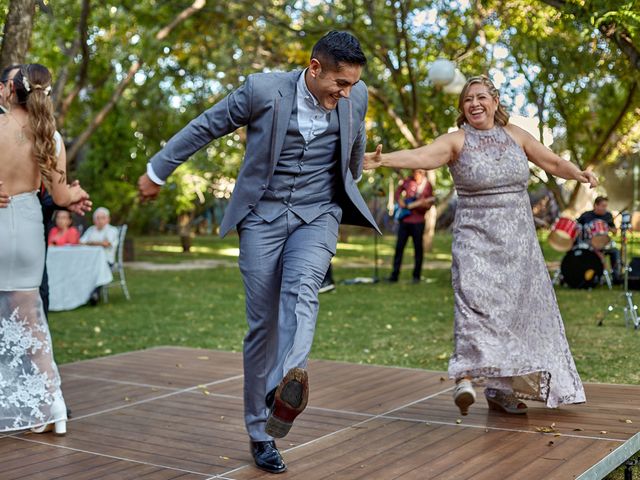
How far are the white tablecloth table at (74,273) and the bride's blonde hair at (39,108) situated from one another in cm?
770

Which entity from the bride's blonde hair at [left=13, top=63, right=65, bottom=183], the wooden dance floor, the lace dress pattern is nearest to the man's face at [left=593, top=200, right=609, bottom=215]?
the wooden dance floor

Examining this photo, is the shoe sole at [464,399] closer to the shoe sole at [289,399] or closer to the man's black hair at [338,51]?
the shoe sole at [289,399]

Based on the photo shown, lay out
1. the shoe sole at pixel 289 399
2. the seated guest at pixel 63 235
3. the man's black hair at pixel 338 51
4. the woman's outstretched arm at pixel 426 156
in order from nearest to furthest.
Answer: the shoe sole at pixel 289 399
the man's black hair at pixel 338 51
the woman's outstretched arm at pixel 426 156
the seated guest at pixel 63 235

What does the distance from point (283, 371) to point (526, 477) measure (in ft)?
4.04

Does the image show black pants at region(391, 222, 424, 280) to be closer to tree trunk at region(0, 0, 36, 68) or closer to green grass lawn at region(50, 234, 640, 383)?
green grass lawn at region(50, 234, 640, 383)

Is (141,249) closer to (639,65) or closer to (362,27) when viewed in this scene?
(362,27)

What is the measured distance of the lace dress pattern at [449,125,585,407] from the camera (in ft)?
17.2

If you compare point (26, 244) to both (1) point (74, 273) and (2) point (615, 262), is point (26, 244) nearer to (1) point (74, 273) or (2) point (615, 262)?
(1) point (74, 273)

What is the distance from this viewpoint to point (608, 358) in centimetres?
768

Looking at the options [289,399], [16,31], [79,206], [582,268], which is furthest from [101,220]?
[289,399]

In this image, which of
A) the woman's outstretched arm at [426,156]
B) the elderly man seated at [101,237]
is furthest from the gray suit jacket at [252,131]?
the elderly man seated at [101,237]

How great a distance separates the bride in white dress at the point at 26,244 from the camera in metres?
4.95

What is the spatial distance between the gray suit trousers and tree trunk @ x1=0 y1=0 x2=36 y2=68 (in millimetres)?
4829

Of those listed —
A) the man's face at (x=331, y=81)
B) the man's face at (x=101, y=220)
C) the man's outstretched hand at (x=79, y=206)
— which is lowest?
the man's face at (x=101, y=220)
